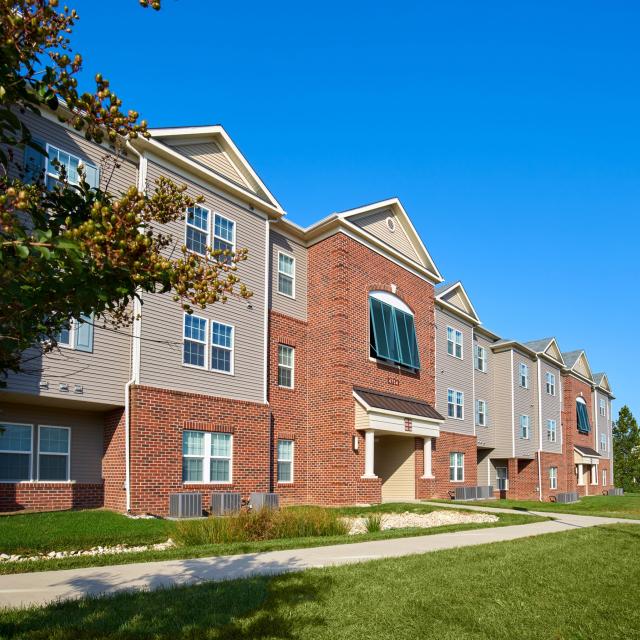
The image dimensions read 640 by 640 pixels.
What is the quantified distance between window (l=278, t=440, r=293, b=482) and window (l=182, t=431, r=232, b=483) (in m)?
3.22

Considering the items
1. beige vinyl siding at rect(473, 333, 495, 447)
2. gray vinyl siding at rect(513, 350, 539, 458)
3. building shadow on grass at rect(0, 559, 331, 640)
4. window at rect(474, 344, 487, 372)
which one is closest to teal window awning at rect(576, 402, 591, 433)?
gray vinyl siding at rect(513, 350, 539, 458)

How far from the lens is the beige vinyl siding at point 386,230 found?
85.4 ft

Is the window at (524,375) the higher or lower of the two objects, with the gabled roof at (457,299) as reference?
lower

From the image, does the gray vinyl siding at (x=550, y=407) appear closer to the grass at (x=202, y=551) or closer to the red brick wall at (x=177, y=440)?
the red brick wall at (x=177, y=440)

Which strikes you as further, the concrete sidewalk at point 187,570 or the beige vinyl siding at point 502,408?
the beige vinyl siding at point 502,408

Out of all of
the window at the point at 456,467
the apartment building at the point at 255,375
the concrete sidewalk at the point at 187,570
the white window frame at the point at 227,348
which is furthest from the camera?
the window at the point at 456,467

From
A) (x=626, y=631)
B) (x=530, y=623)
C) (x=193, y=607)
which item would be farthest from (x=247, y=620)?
(x=626, y=631)

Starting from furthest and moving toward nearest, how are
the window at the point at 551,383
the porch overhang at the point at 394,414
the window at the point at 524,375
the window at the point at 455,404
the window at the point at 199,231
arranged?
the window at the point at 551,383
the window at the point at 524,375
the window at the point at 455,404
the porch overhang at the point at 394,414
the window at the point at 199,231

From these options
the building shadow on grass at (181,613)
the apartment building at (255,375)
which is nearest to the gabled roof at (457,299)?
the apartment building at (255,375)

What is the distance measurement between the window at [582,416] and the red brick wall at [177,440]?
35073mm

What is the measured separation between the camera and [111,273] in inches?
172

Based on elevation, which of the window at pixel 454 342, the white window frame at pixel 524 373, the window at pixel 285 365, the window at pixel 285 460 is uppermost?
the window at pixel 454 342

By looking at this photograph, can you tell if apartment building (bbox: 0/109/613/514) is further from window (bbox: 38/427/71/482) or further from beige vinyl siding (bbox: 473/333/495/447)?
beige vinyl siding (bbox: 473/333/495/447)

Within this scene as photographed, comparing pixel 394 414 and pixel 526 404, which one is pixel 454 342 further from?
pixel 394 414
